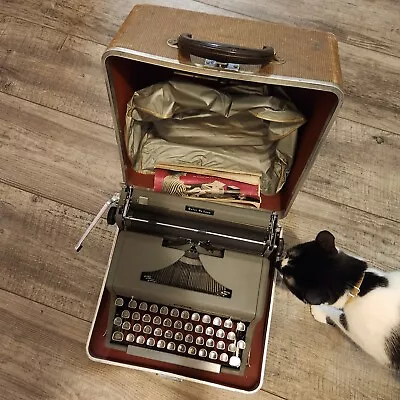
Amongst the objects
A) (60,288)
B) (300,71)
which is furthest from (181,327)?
(300,71)

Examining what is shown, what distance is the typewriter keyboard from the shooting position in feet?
3.71

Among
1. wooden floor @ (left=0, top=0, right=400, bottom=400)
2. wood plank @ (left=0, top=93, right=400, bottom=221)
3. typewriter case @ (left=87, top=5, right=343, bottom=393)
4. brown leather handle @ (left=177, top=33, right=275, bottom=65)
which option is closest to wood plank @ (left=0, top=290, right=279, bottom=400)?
wooden floor @ (left=0, top=0, right=400, bottom=400)

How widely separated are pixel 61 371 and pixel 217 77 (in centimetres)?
84

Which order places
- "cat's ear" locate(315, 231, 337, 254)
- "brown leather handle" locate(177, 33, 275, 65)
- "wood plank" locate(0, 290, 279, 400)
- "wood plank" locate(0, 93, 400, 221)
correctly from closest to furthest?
1. "brown leather handle" locate(177, 33, 275, 65)
2. "cat's ear" locate(315, 231, 337, 254)
3. "wood plank" locate(0, 290, 279, 400)
4. "wood plank" locate(0, 93, 400, 221)

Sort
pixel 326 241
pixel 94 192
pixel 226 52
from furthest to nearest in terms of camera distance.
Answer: pixel 94 192 < pixel 326 241 < pixel 226 52

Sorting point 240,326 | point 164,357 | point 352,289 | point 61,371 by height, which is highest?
point 352,289

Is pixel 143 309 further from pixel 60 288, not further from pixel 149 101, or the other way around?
pixel 149 101

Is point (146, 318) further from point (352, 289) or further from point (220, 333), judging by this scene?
point (352, 289)

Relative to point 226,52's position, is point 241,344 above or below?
below

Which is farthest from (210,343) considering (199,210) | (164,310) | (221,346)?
(199,210)

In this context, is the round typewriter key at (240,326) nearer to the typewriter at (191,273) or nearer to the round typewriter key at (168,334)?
the typewriter at (191,273)

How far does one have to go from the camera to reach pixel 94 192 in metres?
1.42

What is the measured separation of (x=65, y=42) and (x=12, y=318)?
2.85 feet

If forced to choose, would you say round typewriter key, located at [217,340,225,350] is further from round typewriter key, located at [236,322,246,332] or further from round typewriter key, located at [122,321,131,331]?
round typewriter key, located at [122,321,131,331]
